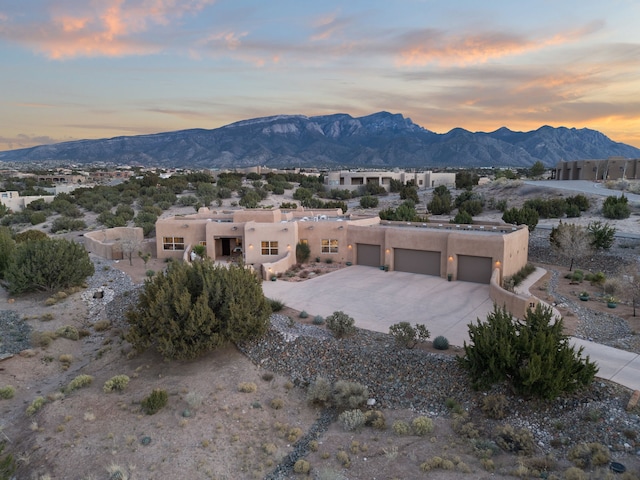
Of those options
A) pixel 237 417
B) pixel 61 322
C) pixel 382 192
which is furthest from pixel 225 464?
pixel 382 192

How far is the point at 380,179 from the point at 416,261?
57854 mm

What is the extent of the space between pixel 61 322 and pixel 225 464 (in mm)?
13767

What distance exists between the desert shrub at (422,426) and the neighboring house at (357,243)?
12.3 metres

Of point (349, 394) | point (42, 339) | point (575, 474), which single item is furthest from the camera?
point (42, 339)

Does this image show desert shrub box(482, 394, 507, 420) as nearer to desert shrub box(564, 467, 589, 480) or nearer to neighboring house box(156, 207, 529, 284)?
desert shrub box(564, 467, 589, 480)

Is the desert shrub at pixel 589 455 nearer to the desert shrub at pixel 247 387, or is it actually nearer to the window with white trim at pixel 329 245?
the desert shrub at pixel 247 387

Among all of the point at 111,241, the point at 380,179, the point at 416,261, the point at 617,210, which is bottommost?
the point at 111,241

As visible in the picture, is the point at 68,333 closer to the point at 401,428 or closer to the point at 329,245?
the point at 401,428

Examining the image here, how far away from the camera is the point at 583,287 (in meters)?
23.1

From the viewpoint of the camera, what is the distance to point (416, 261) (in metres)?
26.2

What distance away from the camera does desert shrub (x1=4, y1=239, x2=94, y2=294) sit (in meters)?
23.3

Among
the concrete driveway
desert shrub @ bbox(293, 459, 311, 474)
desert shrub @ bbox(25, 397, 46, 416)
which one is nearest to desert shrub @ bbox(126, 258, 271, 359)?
desert shrub @ bbox(25, 397, 46, 416)

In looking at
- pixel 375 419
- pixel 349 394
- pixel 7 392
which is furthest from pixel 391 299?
pixel 7 392

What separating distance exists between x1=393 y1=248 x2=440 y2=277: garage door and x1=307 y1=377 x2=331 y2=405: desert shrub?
1336 cm
